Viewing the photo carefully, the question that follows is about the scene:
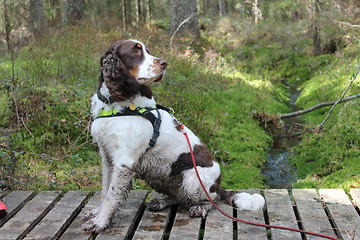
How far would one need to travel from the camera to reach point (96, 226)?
338 cm

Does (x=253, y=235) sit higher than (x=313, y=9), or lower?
lower

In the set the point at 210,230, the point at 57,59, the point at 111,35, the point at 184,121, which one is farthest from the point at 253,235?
the point at 111,35

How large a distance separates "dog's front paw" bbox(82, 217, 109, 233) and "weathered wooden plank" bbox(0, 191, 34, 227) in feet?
2.83

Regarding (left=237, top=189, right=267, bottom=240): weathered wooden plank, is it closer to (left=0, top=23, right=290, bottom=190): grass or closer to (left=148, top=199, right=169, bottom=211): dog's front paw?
(left=148, top=199, right=169, bottom=211): dog's front paw

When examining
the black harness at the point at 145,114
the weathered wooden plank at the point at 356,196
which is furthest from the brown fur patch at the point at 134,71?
the weathered wooden plank at the point at 356,196

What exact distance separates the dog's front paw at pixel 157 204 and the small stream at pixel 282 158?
95.0 inches

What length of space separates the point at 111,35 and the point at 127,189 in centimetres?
832

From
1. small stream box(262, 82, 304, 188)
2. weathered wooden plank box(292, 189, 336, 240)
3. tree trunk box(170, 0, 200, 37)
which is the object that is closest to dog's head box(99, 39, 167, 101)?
weathered wooden plank box(292, 189, 336, 240)

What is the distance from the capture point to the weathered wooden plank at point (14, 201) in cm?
384

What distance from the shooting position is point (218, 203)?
3922mm

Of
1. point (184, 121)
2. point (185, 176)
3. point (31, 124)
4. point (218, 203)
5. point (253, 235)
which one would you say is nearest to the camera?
point (253, 235)

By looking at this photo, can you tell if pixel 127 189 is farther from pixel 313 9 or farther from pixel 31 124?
pixel 313 9

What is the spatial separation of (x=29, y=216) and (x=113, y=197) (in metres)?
0.96

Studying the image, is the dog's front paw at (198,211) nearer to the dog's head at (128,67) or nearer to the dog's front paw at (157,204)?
the dog's front paw at (157,204)
